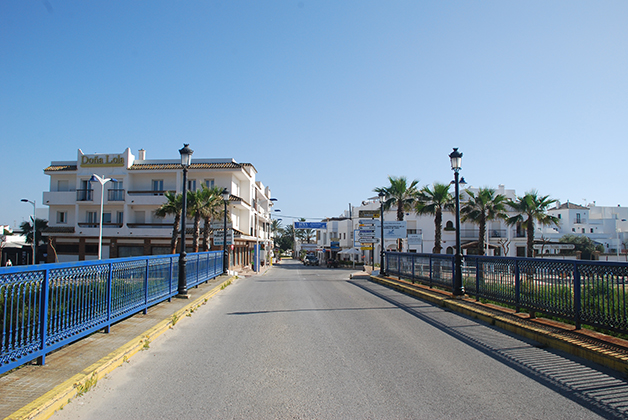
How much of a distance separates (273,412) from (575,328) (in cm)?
654

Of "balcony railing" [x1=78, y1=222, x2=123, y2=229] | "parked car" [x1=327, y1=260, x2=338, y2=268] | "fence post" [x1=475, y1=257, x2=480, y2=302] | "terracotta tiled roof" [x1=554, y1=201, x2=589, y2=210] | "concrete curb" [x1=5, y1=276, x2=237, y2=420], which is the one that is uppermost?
"terracotta tiled roof" [x1=554, y1=201, x2=589, y2=210]

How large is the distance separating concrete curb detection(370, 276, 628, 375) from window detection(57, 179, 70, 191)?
42.2 meters

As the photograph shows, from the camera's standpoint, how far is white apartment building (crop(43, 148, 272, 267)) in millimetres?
40188

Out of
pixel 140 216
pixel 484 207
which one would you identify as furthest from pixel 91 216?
pixel 484 207

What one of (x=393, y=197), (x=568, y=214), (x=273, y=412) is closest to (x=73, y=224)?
(x=393, y=197)

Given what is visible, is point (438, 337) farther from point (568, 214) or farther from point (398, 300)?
point (568, 214)

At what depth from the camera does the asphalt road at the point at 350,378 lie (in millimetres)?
4828

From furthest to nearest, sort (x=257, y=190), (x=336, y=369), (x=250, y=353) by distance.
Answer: (x=257, y=190), (x=250, y=353), (x=336, y=369)

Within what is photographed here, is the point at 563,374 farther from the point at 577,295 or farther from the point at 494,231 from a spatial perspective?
the point at 494,231

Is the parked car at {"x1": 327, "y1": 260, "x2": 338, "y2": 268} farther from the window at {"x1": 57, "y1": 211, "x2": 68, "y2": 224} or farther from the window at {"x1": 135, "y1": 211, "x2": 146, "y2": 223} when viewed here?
the window at {"x1": 57, "y1": 211, "x2": 68, "y2": 224}

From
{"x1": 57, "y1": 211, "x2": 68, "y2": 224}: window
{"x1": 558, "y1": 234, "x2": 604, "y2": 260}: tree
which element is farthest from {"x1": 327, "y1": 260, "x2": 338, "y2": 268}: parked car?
{"x1": 57, "y1": 211, "x2": 68, "y2": 224}: window

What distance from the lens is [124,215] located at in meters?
40.3

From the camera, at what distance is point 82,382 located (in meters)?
5.48

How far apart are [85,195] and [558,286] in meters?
42.1
